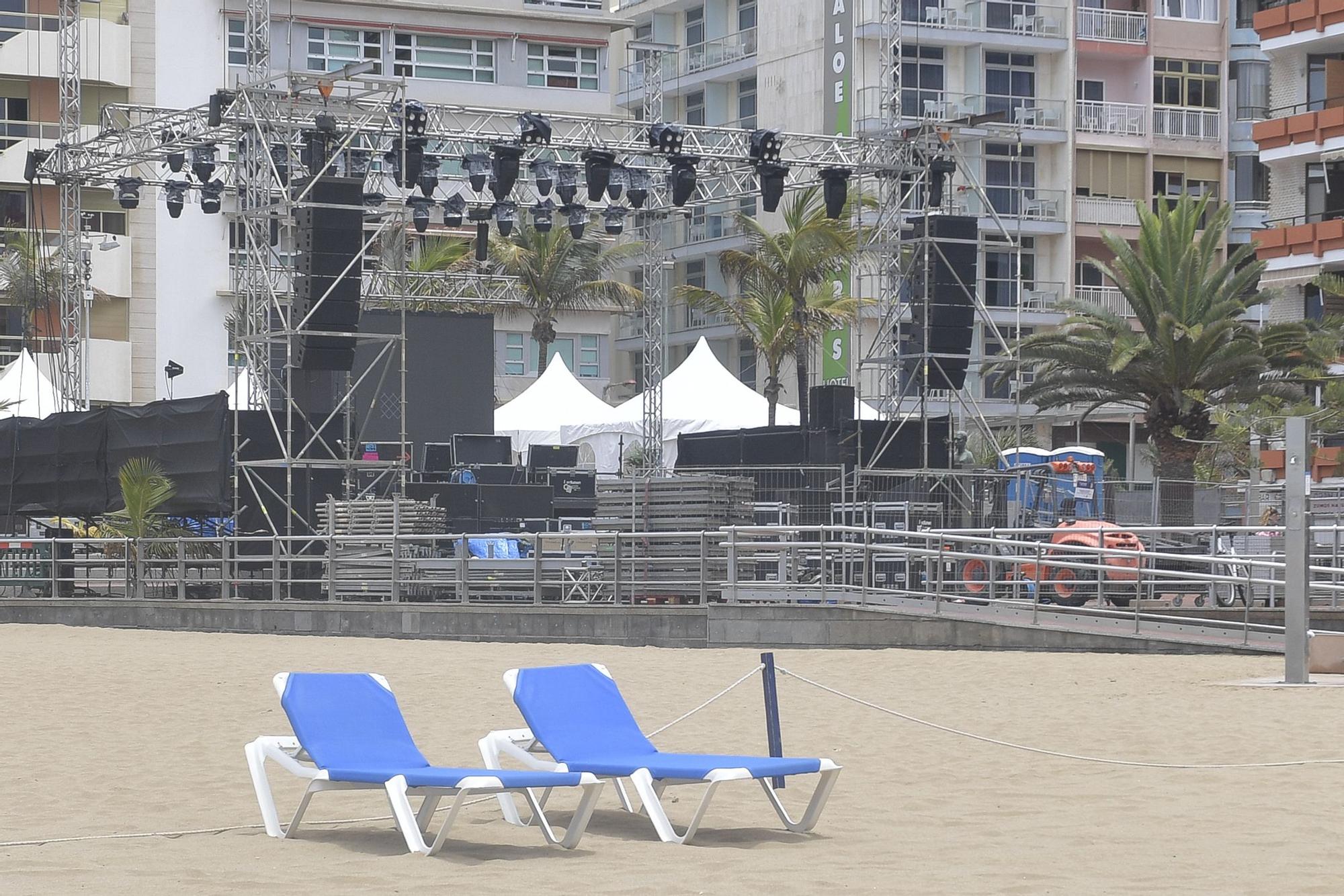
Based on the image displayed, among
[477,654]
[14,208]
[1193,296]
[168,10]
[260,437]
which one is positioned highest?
[168,10]

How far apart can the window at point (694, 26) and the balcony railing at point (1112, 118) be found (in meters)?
13.5

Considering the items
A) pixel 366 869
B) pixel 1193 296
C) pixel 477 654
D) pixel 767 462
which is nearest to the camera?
pixel 366 869

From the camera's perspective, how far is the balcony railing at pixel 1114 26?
65312mm

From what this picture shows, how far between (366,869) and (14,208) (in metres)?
56.1

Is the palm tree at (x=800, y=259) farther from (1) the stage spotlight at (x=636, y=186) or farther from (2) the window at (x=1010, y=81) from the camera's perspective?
(1) the stage spotlight at (x=636, y=186)

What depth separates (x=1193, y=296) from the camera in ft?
123

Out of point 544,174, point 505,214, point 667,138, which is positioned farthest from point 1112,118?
point 667,138

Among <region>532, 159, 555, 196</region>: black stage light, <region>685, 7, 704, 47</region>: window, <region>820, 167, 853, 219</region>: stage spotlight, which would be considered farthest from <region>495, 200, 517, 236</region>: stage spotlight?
<region>685, 7, 704, 47</region>: window

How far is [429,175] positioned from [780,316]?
2218cm

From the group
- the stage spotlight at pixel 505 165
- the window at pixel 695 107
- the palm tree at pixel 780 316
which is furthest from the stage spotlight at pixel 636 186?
the window at pixel 695 107

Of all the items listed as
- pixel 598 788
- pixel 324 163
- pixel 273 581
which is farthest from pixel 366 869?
pixel 324 163

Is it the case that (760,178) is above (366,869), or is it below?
above

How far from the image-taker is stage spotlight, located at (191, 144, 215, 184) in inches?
1323

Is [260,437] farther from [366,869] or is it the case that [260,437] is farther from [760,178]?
[366,869]
